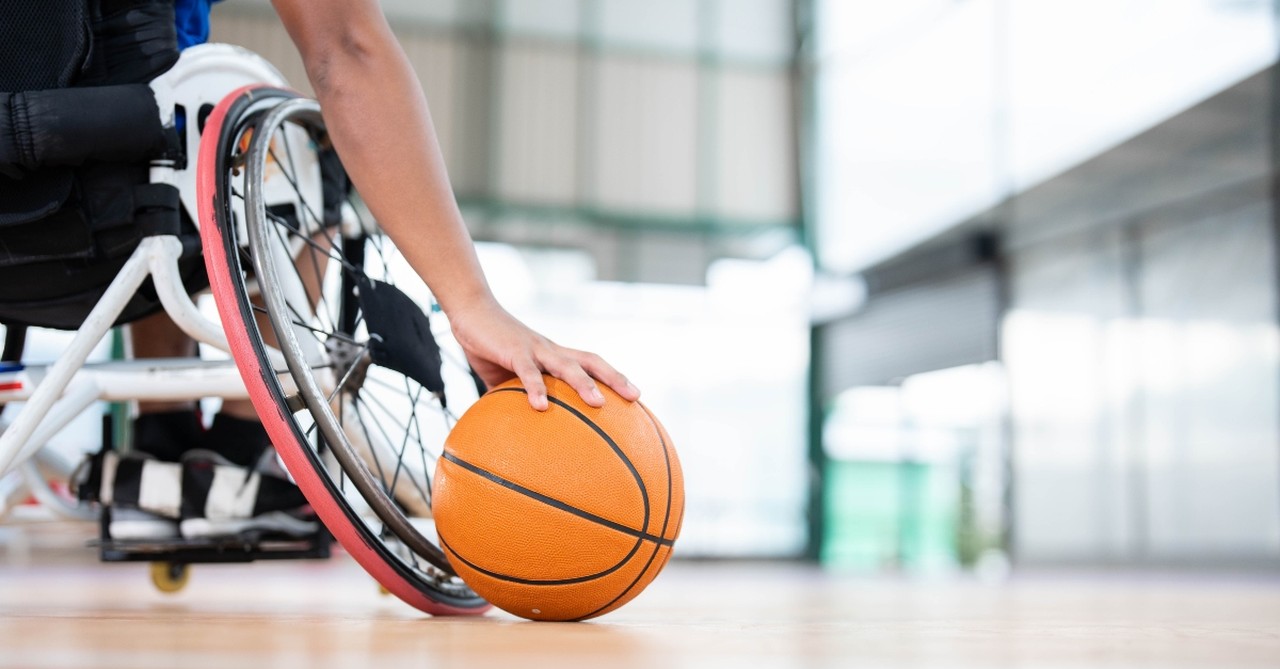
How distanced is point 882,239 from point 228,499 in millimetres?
7412

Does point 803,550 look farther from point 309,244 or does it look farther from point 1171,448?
point 309,244

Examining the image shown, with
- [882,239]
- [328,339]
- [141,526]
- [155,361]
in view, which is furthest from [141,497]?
[882,239]

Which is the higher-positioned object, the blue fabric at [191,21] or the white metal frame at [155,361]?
the blue fabric at [191,21]

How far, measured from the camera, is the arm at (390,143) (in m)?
1.36

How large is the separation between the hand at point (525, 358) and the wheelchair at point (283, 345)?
0.60 ft

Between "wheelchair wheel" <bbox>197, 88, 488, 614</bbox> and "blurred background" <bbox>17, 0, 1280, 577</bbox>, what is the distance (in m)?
5.34

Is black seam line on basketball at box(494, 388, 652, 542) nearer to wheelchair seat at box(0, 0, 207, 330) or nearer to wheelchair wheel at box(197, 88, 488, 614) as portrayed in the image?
wheelchair wheel at box(197, 88, 488, 614)

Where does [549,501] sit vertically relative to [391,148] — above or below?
below

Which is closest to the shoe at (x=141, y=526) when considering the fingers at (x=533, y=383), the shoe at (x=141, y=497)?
the shoe at (x=141, y=497)

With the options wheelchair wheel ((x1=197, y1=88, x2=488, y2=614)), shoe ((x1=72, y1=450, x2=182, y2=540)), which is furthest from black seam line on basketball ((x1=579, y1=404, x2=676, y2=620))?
shoe ((x1=72, y1=450, x2=182, y2=540))

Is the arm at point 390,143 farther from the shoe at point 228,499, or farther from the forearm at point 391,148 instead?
the shoe at point 228,499

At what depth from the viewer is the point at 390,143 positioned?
138 centimetres

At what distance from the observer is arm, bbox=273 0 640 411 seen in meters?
1.36

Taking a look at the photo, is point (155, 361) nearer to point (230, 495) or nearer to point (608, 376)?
point (230, 495)
